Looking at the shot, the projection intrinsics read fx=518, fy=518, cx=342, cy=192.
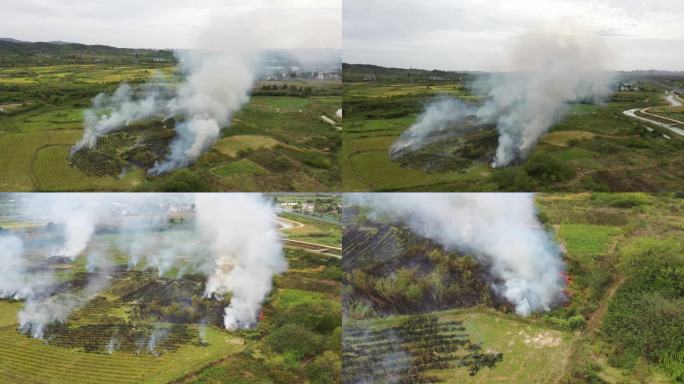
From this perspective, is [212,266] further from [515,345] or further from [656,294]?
[656,294]

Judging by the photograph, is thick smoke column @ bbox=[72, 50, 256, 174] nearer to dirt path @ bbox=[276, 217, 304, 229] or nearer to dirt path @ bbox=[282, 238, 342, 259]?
dirt path @ bbox=[276, 217, 304, 229]

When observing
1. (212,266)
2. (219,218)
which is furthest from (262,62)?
(212,266)

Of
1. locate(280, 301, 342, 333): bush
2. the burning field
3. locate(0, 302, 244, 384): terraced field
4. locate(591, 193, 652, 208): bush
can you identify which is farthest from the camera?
locate(591, 193, 652, 208): bush

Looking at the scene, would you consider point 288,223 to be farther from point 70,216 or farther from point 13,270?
point 13,270

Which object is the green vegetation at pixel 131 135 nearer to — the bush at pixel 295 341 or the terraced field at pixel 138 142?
the terraced field at pixel 138 142

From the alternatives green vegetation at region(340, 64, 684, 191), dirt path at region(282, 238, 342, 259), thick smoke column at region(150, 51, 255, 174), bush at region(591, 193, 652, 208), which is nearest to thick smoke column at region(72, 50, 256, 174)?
thick smoke column at region(150, 51, 255, 174)

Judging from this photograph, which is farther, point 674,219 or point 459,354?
point 674,219
